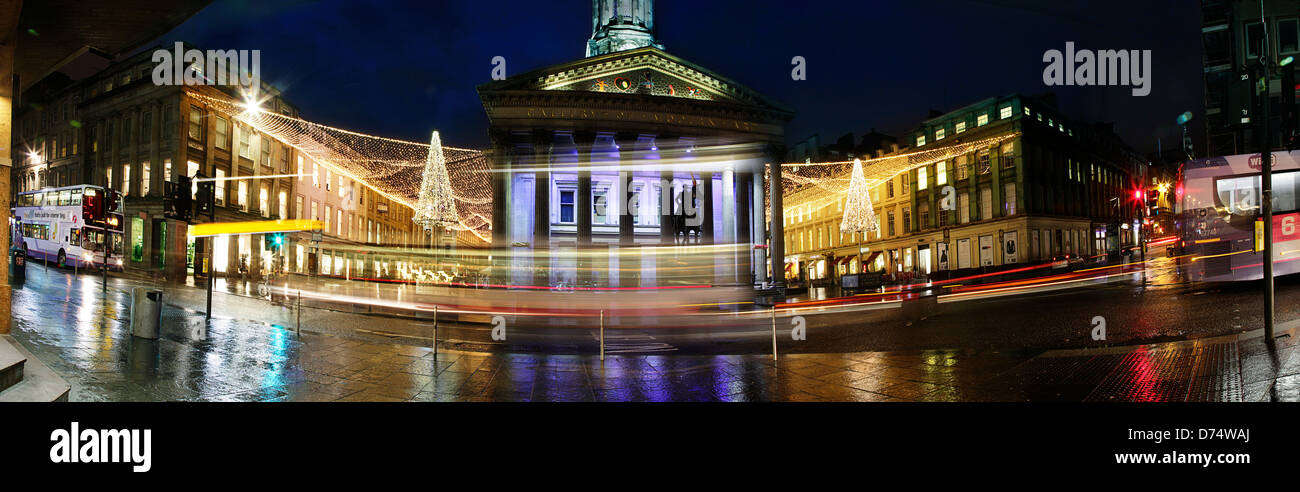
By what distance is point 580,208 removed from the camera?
3672cm

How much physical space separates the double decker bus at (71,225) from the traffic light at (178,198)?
1406 millimetres

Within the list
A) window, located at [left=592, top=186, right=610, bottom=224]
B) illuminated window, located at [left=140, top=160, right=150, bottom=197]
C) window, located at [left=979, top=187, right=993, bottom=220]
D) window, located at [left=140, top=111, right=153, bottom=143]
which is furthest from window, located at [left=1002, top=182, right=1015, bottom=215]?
illuminated window, located at [left=140, top=160, right=150, bottom=197]

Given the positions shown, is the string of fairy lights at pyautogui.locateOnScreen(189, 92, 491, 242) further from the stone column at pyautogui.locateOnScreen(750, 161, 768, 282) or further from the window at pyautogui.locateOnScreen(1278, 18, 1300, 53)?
the window at pyautogui.locateOnScreen(1278, 18, 1300, 53)

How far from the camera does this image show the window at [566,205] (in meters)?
41.9

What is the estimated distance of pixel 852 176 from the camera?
92.8 ft

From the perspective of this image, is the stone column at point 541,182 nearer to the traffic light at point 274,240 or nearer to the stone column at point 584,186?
the stone column at point 584,186

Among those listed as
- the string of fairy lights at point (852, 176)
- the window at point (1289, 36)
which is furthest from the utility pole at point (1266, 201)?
the string of fairy lights at point (852, 176)

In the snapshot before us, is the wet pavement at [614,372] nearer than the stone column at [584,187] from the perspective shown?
Yes

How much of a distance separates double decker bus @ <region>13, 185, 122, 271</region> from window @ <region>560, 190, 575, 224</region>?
93.0ft

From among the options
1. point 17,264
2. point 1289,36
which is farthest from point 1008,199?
point 17,264

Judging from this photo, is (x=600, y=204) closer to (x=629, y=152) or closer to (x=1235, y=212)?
(x=629, y=152)
